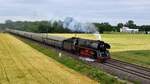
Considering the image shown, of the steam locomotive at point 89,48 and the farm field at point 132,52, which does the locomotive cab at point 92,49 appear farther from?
the farm field at point 132,52

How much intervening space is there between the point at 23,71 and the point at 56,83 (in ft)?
22.9

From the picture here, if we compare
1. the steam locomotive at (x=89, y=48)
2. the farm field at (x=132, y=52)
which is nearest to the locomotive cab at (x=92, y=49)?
the steam locomotive at (x=89, y=48)

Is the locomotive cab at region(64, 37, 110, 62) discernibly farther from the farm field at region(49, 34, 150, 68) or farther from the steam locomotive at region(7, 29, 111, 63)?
the farm field at region(49, 34, 150, 68)

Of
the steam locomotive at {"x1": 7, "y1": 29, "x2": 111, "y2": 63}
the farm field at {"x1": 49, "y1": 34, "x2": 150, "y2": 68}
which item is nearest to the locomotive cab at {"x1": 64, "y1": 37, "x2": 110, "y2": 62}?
the steam locomotive at {"x1": 7, "y1": 29, "x2": 111, "y2": 63}

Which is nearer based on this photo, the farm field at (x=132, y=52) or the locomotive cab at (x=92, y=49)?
the locomotive cab at (x=92, y=49)

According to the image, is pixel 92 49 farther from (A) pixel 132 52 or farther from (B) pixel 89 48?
(A) pixel 132 52

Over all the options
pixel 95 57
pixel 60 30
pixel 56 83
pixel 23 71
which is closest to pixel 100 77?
pixel 56 83

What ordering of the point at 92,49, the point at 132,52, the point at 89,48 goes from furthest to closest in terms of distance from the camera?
the point at 132,52
the point at 89,48
the point at 92,49

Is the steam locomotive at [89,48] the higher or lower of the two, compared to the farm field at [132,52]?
higher

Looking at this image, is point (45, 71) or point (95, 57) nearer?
point (45, 71)

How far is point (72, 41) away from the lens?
51.1m

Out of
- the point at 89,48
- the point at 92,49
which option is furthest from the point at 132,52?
the point at 92,49

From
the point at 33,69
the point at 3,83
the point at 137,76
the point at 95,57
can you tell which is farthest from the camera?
the point at 95,57

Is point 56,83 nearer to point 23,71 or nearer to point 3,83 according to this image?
point 3,83
